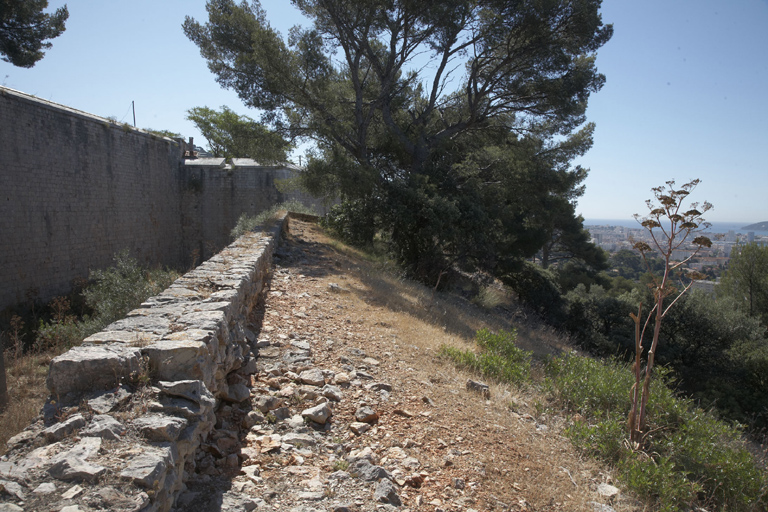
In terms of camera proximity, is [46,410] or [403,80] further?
[403,80]

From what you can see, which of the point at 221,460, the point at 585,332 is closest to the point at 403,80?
the point at 585,332

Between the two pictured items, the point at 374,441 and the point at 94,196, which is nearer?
the point at 374,441

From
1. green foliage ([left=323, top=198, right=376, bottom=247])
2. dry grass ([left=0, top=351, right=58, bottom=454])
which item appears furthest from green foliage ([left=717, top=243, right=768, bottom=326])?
dry grass ([left=0, top=351, right=58, bottom=454])

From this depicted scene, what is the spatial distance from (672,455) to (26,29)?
1688 centimetres

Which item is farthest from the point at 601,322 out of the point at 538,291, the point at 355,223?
the point at 355,223

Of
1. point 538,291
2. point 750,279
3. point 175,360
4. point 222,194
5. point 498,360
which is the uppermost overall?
point 222,194

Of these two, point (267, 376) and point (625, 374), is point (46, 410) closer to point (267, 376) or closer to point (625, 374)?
point (267, 376)

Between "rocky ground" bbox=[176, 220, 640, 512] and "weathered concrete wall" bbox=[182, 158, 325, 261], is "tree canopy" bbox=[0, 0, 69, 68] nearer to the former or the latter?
"weathered concrete wall" bbox=[182, 158, 325, 261]

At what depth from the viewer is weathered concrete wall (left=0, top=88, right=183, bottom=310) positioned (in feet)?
31.9

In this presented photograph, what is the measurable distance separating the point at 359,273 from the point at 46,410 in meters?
6.83

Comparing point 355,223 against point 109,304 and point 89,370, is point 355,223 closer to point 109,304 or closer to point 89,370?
point 109,304

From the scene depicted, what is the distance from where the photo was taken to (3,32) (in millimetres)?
12078

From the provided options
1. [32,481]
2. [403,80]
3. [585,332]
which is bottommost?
[585,332]

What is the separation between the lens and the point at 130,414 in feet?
6.84
